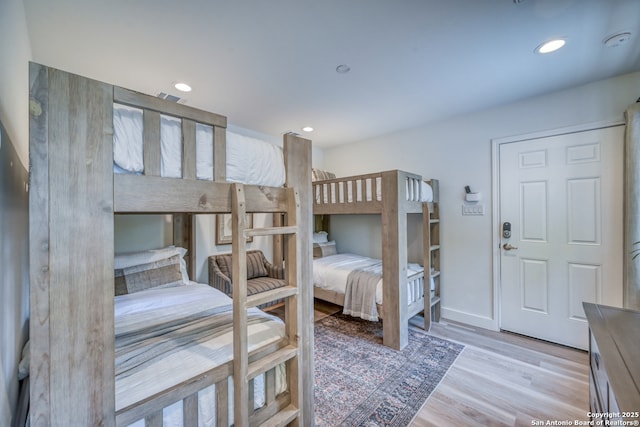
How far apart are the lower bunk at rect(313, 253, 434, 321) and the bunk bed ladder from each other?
1.50 metres

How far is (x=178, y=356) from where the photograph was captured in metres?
1.23

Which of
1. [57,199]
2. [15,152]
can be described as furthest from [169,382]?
[15,152]

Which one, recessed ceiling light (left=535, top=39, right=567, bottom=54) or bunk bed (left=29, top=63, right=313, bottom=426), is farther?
recessed ceiling light (left=535, top=39, right=567, bottom=54)

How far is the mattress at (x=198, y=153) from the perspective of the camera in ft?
3.10

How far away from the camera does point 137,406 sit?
3.08ft

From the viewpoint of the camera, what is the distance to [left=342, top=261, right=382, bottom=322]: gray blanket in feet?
8.92

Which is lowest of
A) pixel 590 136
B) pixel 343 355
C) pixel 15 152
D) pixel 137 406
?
pixel 343 355

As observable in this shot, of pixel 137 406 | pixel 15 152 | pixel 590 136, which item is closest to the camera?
pixel 137 406

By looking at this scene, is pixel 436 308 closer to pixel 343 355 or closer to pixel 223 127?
pixel 343 355

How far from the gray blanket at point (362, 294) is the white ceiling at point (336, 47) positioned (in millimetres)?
1880

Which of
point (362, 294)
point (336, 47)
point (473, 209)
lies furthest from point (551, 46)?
point (362, 294)

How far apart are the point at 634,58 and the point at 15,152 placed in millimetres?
4131

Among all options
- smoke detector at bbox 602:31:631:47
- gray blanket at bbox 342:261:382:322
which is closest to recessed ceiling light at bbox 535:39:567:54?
smoke detector at bbox 602:31:631:47

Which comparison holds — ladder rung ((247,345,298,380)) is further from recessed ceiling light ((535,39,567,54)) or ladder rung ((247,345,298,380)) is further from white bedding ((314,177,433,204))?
recessed ceiling light ((535,39,567,54))
